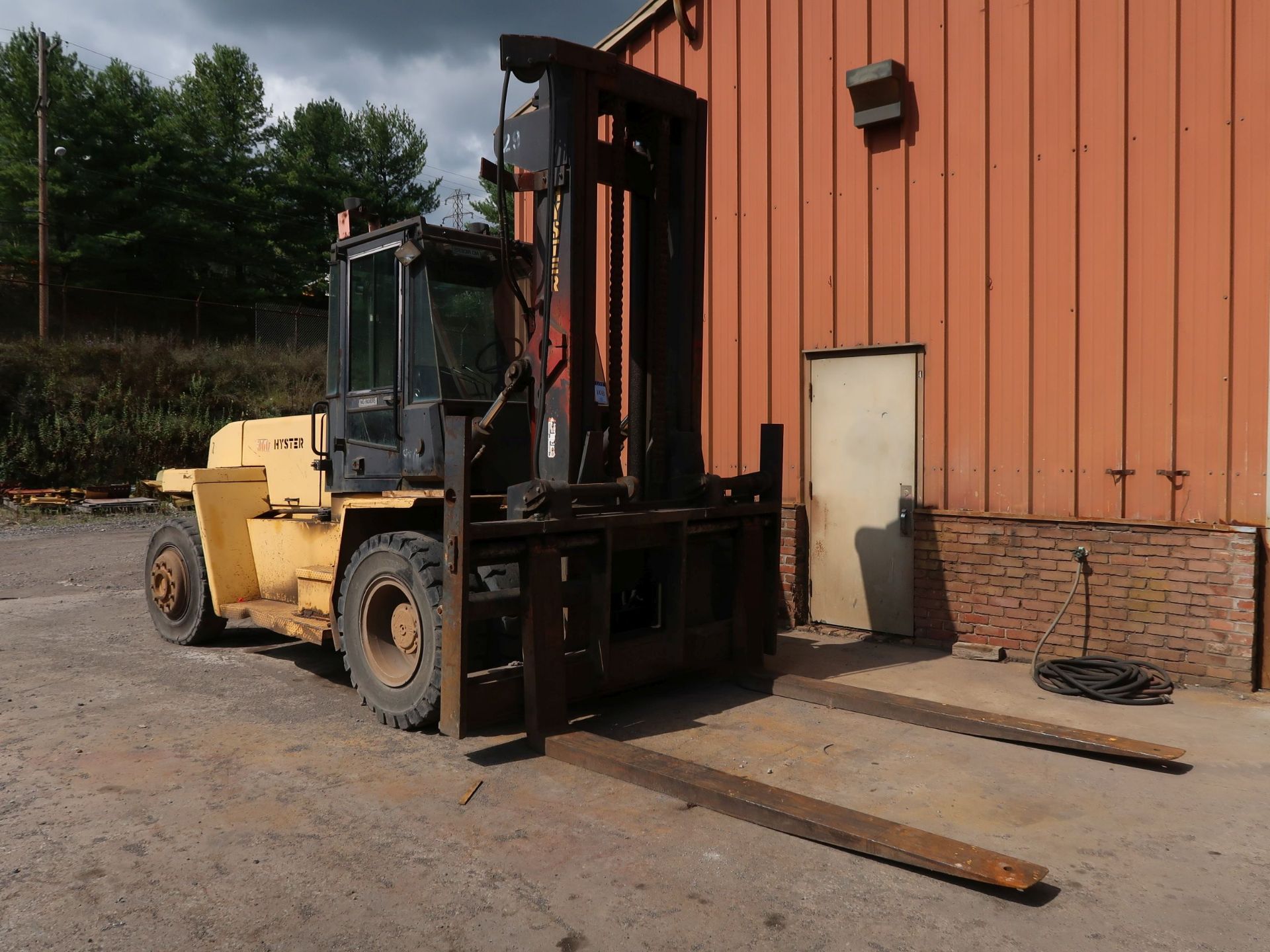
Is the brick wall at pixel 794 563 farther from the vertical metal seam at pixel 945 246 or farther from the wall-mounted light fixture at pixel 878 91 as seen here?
the wall-mounted light fixture at pixel 878 91

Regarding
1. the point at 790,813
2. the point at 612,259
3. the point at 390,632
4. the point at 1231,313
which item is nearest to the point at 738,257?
the point at 612,259

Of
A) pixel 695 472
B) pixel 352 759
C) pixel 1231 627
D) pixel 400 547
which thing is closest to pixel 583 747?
pixel 352 759

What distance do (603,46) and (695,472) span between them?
254 inches

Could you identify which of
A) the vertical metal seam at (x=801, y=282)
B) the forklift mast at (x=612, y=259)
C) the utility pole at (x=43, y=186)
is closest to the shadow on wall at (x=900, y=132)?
the vertical metal seam at (x=801, y=282)

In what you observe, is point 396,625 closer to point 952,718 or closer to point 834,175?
point 952,718

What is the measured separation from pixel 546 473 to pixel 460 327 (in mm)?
1190

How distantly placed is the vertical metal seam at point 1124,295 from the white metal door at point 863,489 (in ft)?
5.48

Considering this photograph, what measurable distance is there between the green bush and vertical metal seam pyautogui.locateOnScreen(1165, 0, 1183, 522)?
1730 centimetres

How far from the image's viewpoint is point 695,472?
6293mm

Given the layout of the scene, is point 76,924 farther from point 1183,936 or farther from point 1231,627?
point 1231,627

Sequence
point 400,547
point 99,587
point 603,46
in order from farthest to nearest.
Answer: point 99,587 < point 603,46 < point 400,547

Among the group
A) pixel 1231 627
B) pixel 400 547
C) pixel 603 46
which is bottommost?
pixel 1231 627

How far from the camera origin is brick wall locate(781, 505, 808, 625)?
8.78 metres

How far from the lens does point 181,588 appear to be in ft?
26.6
